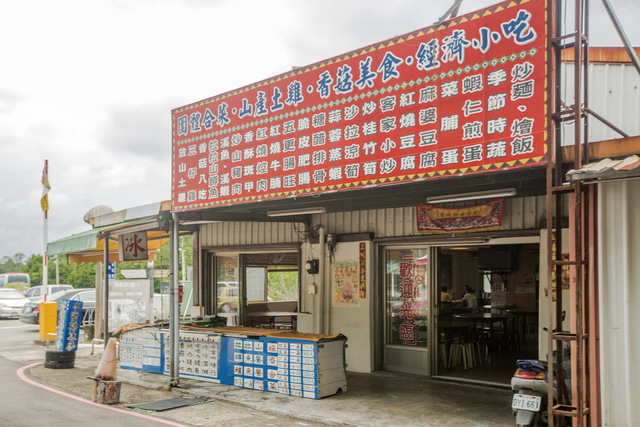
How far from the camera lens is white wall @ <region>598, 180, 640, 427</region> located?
216 inches

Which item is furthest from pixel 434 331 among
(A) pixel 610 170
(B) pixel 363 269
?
(A) pixel 610 170

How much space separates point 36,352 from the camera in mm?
14938

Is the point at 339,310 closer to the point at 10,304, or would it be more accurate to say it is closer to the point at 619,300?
the point at 619,300

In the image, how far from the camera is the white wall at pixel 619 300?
18.0 ft

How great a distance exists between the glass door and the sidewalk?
1.05ft

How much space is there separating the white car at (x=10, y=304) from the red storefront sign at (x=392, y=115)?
2000cm

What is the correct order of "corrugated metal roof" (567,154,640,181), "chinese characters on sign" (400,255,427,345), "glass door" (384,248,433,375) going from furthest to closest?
"chinese characters on sign" (400,255,427,345) → "glass door" (384,248,433,375) → "corrugated metal roof" (567,154,640,181)

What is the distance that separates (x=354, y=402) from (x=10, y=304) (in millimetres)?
21854

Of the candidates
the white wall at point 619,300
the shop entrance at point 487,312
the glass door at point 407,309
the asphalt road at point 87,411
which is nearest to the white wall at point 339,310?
the glass door at point 407,309

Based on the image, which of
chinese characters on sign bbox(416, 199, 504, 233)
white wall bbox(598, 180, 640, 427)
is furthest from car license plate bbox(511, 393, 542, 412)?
chinese characters on sign bbox(416, 199, 504, 233)

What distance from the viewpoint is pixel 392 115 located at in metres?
7.02

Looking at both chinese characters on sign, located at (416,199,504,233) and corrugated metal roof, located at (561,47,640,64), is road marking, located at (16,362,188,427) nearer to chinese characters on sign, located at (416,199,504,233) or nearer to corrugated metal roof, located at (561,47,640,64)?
chinese characters on sign, located at (416,199,504,233)

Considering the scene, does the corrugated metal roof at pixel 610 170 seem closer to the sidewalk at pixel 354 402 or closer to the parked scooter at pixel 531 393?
the parked scooter at pixel 531 393

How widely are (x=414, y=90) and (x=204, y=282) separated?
30.9ft
